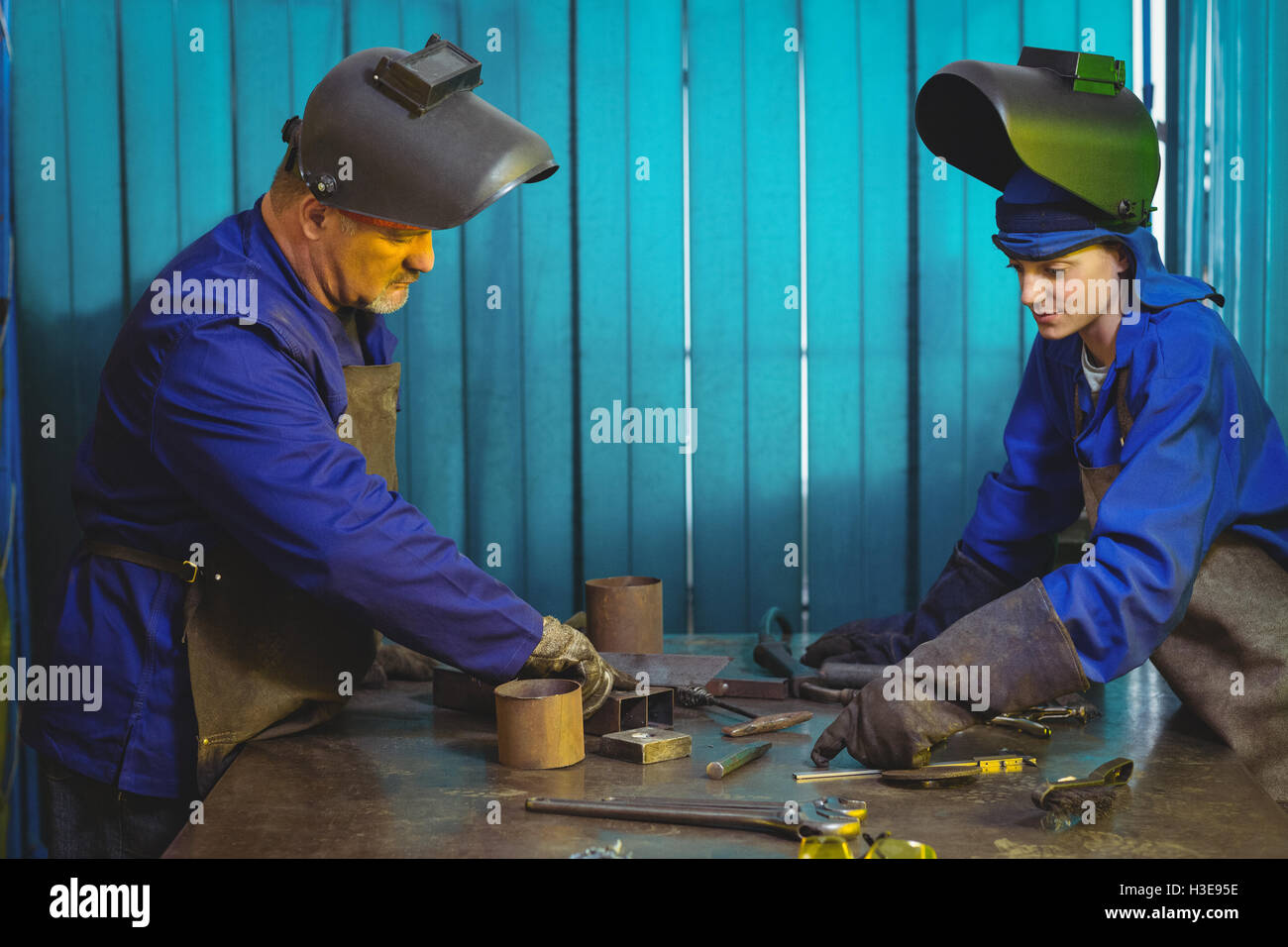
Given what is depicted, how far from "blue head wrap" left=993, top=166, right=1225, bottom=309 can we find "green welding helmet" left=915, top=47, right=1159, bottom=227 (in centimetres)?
3

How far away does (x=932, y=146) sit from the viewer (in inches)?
93.5

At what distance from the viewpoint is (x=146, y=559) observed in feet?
6.54

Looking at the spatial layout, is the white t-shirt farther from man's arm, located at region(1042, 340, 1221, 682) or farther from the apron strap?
the apron strap

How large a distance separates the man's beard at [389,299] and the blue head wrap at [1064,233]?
3.38 ft

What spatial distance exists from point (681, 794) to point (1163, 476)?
2.86ft

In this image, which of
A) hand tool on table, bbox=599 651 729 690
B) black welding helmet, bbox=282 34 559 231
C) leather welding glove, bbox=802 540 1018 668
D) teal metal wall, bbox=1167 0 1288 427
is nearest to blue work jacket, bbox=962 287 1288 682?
leather welding glove, bbox=802 540 1018 668

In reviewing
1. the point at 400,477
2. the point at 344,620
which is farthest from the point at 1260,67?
the point at 344,620

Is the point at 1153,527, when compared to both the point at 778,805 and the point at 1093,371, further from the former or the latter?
the point at 778,805

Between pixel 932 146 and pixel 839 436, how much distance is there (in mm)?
1136

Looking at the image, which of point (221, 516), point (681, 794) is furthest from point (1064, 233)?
point (221, 516)

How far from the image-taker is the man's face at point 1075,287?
2.03m

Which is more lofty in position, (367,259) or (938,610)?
(367,259)

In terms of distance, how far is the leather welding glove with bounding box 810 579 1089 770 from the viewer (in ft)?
5.82

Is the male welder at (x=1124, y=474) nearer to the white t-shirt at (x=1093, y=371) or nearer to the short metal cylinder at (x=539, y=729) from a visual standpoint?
the white t-shirt at (x=1093, y=371)
